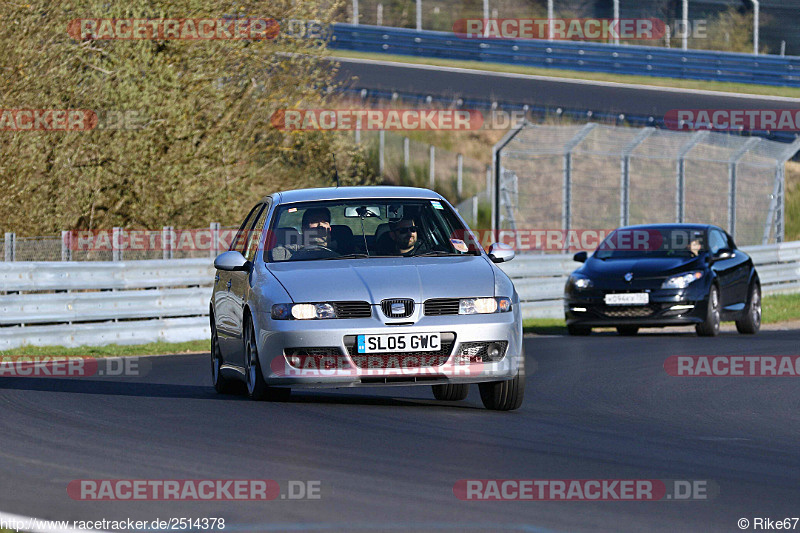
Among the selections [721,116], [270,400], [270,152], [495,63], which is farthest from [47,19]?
[495,63]

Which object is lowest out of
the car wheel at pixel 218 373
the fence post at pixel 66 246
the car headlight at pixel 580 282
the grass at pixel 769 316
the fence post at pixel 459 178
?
the grass at pixel 769 316

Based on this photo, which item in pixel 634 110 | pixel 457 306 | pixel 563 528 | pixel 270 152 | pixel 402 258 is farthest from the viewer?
pixel 634 110

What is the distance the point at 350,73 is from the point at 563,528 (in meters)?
34.4

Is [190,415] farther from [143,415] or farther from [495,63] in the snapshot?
[495,63]

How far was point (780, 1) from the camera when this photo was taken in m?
39.8

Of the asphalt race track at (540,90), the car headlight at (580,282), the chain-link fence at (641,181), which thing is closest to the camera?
the car headlight at (580,282)

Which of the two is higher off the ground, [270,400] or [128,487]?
[128,487]

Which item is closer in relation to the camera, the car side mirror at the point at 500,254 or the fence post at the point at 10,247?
the car side mirror at the point at 500,254

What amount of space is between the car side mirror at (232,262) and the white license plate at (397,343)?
1.56 m

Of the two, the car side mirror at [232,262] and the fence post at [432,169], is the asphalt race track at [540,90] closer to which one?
the fence post at [432,169]

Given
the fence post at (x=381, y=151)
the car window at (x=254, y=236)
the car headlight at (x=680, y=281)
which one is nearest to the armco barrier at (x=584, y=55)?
the fence post at (x=381, y=151)

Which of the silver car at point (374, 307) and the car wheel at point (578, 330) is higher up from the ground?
the silver car at point (374, 307)

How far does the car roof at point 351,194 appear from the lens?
11.4 meters

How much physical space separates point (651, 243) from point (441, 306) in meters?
11.2
